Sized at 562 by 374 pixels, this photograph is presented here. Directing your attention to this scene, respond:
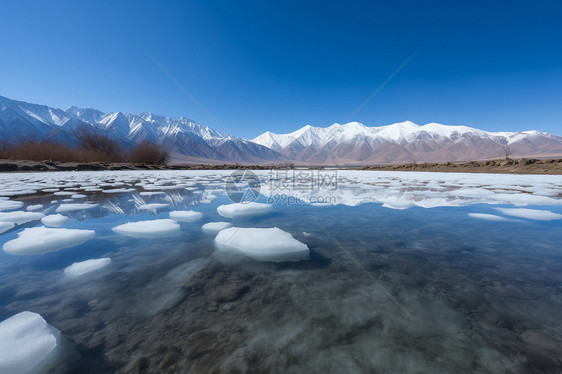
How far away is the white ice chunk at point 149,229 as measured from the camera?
11.5 ft

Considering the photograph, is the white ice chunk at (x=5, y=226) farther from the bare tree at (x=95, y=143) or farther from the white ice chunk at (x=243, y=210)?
the bare tree at (x=95, y=143)

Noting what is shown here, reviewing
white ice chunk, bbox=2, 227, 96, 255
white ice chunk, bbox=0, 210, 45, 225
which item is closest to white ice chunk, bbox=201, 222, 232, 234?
white ice chunk, bbox=2, 227, 96, 255

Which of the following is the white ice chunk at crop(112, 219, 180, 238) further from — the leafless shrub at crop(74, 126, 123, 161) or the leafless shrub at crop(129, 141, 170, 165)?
the leafless shrub at crop(74, 126, 123, 161)

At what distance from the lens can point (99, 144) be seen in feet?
138

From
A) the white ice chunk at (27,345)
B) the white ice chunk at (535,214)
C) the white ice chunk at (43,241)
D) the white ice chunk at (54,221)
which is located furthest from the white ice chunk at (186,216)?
the white ice chunk at (535,214)

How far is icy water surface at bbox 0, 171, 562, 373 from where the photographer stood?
4.04ft

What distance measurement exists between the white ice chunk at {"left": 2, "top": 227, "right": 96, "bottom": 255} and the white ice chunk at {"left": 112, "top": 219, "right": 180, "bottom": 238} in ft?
1.42

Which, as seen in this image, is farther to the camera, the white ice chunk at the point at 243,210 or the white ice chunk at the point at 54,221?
the white ice chunk at the point at 243,210

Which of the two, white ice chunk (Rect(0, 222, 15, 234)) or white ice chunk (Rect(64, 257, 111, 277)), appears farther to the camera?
white ice chunk (Rect(0, 222, 15, 234))

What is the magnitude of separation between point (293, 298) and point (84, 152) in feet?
164

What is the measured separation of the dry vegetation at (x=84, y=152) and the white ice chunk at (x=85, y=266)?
44.2 metres

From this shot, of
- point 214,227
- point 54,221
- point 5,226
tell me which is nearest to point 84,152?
point 5,226

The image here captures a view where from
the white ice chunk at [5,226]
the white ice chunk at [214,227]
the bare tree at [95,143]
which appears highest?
the bare tree at [95,143]

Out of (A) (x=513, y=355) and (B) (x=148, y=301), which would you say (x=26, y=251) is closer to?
(B) (x=148, y=301)
